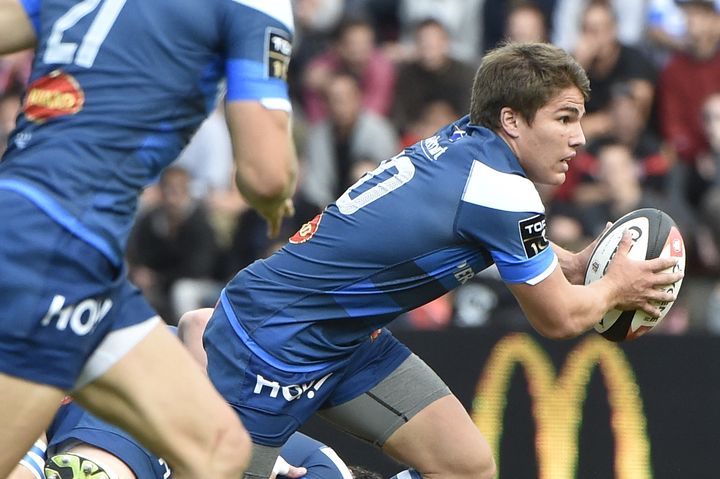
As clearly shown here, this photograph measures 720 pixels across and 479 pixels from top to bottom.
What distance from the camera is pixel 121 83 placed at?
363cm

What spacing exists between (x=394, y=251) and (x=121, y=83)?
140 centimetres

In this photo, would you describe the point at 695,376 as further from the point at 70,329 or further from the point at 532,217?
the point at 70,329

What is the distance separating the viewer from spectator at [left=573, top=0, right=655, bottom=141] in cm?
997

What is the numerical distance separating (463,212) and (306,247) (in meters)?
0.59

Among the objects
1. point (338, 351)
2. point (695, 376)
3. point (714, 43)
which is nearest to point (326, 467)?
point (338, 351)

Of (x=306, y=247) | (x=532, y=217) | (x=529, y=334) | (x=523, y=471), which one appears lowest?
(x=523, y=471)

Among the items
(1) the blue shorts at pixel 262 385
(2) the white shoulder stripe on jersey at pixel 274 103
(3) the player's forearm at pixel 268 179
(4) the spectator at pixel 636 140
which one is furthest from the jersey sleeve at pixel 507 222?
(4) the spectator at pixel 636 140

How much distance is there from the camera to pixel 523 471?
6676 mm

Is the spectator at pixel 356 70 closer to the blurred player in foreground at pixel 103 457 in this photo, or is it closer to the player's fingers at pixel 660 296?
the blurred player in foreground at pixel 103 457

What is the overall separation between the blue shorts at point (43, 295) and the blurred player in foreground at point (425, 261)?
4.07ft

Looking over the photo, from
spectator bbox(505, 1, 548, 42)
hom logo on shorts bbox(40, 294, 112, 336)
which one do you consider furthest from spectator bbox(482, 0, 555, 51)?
hom logo on shorts bbox(40, 294, 112, 336)

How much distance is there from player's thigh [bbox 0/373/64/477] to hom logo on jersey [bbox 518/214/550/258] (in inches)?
70.3

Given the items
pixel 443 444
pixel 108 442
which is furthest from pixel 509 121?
pixel 108 442

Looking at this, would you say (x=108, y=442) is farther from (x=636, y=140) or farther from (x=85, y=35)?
(x=636, y=140)
